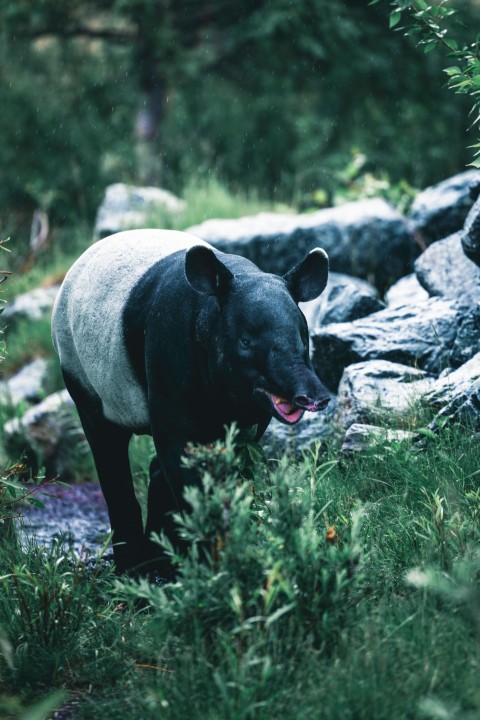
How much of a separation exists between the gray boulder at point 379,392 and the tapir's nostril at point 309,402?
1.72 m

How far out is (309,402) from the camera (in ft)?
9.59

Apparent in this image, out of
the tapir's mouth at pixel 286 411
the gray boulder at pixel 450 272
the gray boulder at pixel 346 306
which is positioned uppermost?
the tapir's mouth at pixel 286 411

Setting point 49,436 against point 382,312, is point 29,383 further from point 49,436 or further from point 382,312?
point 382,312

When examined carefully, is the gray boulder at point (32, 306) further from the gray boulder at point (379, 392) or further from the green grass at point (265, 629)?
the green grass at point (265, 629)

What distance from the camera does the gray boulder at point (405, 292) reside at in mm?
6430

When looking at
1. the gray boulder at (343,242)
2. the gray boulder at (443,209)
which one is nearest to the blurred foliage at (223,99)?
the gray boulder at (343,242)

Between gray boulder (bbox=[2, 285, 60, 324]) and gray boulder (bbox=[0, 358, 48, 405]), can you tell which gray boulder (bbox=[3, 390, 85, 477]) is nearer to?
gray boulder (bbox=[0, 358, 48, 405])

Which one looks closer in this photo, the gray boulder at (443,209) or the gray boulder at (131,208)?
the gray boulder at (443,209)

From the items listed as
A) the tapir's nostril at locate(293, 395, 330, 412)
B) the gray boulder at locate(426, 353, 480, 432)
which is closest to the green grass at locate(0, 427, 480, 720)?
the tapir's nostril at locate(293, 395, 330, 412)

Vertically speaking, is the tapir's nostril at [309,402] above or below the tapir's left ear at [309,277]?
below

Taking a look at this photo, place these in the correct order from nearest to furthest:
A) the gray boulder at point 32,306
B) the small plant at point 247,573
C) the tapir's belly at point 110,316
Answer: the small plant at point 247,573 → the tapir's belly at point 110,316 → the gray boulder at point 32,306

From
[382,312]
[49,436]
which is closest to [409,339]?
[382,312]

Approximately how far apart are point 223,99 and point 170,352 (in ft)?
48.3

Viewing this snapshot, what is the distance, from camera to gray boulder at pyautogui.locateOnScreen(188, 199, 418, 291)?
7.55 metres
